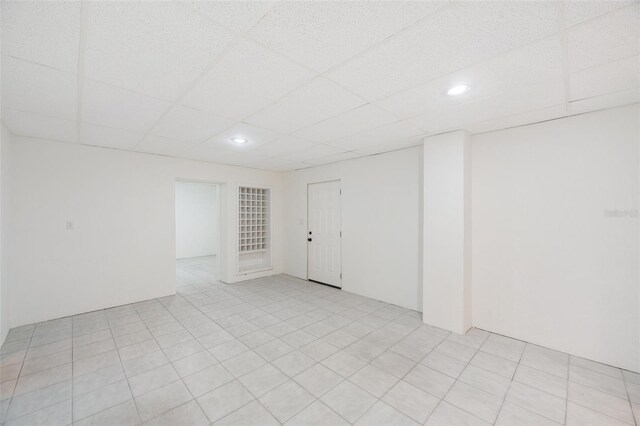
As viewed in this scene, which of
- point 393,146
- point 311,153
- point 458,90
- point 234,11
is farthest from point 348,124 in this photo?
point 234,11

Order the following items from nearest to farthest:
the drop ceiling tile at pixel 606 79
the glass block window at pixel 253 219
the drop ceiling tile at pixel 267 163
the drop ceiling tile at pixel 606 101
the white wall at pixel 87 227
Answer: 1. the drop ceiling tile at pixel 606 79
2. the drop ceiling tile at pixel 606 101
3. the white wall at pixel 87 227
4. the drop ceiling tile at pixel 267 163
5. the glass block window at pixel 253 219

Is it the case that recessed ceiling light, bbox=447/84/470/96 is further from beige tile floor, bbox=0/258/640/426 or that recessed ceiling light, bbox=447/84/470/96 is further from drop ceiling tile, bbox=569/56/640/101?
beige tile floor, bbox=0/258/640/426

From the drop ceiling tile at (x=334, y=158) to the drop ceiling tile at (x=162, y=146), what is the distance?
2.16 meters

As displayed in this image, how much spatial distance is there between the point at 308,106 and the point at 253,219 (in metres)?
4.28

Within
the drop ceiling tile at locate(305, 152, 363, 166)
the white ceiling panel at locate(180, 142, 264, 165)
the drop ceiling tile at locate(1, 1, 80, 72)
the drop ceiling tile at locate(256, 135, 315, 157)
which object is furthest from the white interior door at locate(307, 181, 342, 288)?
the drop ceiling tile at locate(1, 1, 80, 72)

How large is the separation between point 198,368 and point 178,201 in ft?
23.5

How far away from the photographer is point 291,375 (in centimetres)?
237

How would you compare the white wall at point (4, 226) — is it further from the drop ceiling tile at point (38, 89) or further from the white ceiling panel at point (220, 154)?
the white ceiling panel at point (220, 154)

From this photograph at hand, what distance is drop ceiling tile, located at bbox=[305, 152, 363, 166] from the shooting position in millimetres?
4449

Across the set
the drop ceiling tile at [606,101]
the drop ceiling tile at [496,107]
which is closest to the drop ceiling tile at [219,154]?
the drop ceiling tile at [496,107]

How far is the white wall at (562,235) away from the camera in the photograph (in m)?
2.46

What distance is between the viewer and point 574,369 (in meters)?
2.46

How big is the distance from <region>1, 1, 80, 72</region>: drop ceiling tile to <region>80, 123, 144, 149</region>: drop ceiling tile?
1.57m

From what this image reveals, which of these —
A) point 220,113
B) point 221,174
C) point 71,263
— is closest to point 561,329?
point 220,113
